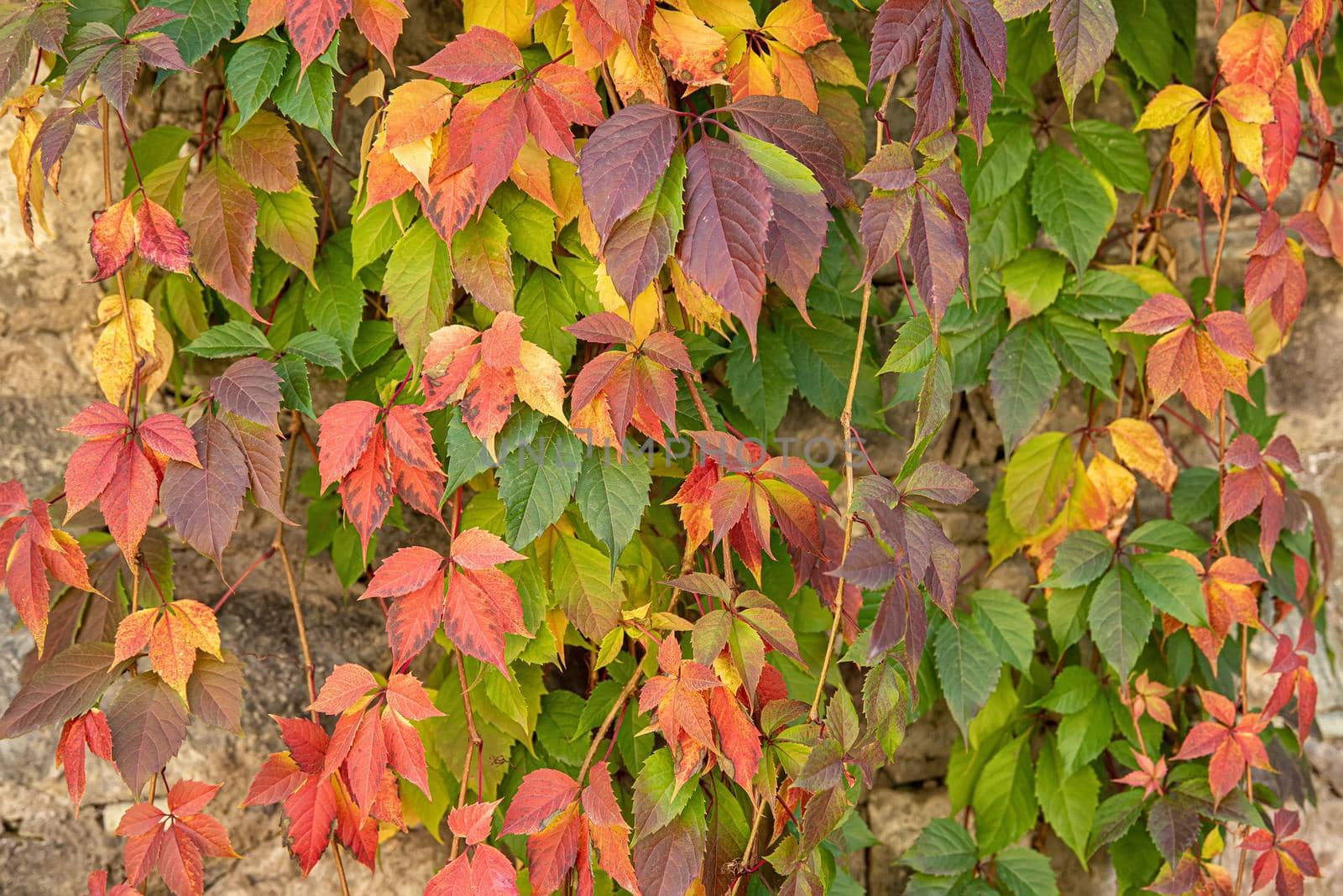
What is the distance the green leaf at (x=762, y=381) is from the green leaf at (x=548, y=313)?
228 mm

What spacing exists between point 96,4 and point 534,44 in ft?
1.35

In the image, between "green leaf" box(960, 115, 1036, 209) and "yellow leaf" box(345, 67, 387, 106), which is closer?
"yellow leaf" box(345, 67, 387, 106)

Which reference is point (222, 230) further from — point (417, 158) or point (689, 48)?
point (689, 48)

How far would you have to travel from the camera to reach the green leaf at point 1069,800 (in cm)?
130

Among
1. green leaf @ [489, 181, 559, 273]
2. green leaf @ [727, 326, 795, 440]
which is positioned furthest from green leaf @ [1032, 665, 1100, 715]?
green leaf @ [489, 181, 559, 273]

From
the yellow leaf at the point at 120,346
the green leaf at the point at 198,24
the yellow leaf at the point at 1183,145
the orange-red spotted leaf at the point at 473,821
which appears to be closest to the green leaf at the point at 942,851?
the orange-red spotted leaf at the point at 473,821

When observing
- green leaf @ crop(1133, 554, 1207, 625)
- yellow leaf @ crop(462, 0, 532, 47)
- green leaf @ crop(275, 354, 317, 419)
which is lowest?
green leaf @ crop(1133, 554, 1207, 625)

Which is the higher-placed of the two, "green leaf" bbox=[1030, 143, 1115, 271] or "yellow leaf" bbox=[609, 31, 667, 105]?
"yellow leaf" bbox=[609, 31, 667, 105]

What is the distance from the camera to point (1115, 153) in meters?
1.25

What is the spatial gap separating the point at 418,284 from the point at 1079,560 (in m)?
0.82

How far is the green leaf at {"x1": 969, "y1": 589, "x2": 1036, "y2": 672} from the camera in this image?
1.26m

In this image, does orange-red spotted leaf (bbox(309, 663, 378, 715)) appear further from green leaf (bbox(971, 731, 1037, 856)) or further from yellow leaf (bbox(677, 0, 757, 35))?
green leaf (bbox(971, 731, 1037, 856))

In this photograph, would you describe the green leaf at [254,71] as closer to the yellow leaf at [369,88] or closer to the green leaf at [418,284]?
the yellow leaf at [369,88]

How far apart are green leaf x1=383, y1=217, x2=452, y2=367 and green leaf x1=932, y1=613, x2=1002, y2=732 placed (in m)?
0.69
